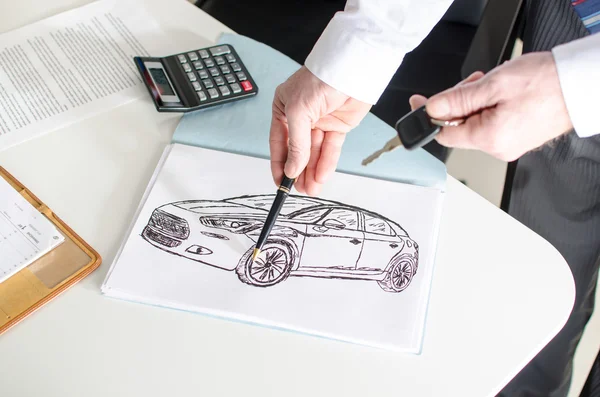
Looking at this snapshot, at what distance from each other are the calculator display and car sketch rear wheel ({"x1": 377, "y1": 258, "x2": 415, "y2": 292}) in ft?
1.21

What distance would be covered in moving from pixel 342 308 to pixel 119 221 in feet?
0.88

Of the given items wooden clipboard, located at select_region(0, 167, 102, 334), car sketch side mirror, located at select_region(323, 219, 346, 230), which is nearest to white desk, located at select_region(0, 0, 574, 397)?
wooden clipboard, located at select_region(0, 167, 102, 334)

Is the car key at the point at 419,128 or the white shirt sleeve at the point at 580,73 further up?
the white shirt sleeve at the point at 580,73

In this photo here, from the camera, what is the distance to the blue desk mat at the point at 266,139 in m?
0.65

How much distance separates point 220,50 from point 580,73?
0.48 m

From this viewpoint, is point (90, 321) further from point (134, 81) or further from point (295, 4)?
point (295, 4)

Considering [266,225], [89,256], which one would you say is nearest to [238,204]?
[266,225]

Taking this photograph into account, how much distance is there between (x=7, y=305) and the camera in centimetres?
54

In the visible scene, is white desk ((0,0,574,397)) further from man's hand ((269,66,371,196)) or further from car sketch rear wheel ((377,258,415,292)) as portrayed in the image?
man's hand ((269,66,371,196))

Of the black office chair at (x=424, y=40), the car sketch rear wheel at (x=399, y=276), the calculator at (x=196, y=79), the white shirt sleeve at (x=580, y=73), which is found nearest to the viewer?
the white shirt sleeve at (x=580, y=73)

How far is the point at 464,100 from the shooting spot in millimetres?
457

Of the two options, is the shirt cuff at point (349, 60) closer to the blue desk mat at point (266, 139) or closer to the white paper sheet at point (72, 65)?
the blue desk mat at point (266, 139)

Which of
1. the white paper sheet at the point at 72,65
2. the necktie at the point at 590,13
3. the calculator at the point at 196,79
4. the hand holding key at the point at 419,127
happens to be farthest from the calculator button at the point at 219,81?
the necktie at the point at 590,13

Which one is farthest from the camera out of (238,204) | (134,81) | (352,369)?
(134,81)
